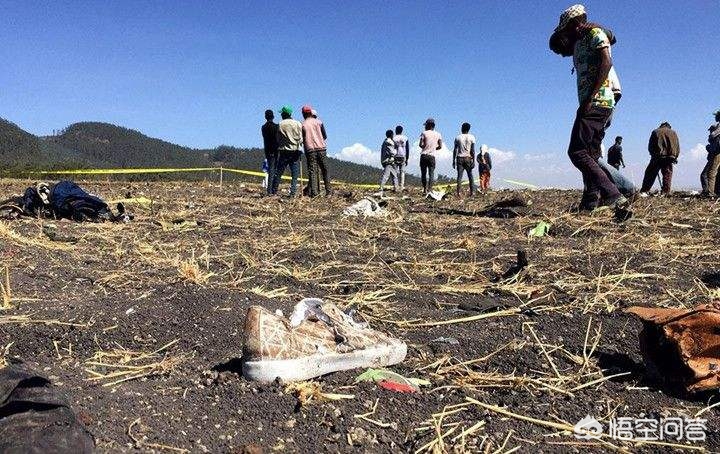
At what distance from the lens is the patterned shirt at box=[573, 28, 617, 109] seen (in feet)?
16.4

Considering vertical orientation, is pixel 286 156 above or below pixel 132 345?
above

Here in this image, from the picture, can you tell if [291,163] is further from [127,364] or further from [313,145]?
[127,364]

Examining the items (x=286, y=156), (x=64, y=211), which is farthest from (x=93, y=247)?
(x=286, y=156)

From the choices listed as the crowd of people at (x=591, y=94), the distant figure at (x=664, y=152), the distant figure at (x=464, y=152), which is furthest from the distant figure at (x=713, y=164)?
the crowd of people at (x=591, y=94)

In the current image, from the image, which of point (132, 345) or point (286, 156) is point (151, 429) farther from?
point (286, 156)

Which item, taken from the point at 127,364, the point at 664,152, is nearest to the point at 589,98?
the point at 127,364

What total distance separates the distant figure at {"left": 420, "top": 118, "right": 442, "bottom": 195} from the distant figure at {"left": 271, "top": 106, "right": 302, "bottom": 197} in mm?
3366

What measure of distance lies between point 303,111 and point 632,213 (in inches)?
242

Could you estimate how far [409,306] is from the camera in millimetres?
2787

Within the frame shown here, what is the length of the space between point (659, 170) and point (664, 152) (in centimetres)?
54

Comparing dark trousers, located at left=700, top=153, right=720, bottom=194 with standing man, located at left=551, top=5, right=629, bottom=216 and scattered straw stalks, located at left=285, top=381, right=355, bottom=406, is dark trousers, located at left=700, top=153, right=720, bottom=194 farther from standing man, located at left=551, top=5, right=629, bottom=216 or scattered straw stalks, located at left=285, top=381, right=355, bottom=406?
scattered straw stalks, located at left=285, top=381, right=355, bottom=406

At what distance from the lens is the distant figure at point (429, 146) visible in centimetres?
1181
